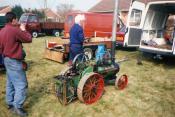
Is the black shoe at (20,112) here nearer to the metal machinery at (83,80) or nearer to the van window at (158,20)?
the metal machinery at (83,80)

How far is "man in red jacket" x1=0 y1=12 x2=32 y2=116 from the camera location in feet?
16.1

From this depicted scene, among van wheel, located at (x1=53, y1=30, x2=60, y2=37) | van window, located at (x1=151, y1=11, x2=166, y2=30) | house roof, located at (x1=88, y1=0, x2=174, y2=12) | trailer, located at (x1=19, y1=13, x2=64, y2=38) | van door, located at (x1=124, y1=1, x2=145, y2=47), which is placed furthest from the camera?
house roof, located at (x1=88, y1=0, x2=174, y2=12)

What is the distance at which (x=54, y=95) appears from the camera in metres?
6.46

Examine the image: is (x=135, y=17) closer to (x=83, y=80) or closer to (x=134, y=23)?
(x=134, y=23)

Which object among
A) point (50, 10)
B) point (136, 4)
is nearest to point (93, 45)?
point (136, 4)

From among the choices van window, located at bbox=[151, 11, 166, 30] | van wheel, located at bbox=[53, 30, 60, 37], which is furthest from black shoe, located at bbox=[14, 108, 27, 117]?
van wheel, located at bbox=[53, 30, 60, 37]

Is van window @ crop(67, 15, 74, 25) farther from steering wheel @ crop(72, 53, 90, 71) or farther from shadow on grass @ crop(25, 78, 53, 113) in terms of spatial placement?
steering wheel @ crop(72, 53, 90, 71)

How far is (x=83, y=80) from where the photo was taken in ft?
18.5

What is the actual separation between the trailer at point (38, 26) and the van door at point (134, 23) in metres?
11.1

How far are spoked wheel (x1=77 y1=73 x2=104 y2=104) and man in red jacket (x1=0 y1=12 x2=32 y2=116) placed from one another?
1261 millimetres

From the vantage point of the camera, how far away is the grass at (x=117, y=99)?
5629 millimetres

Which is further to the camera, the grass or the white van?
the white van

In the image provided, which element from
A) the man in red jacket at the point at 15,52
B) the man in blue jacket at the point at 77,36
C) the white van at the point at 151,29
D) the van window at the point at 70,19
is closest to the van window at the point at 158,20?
the white van at the point at 151,29

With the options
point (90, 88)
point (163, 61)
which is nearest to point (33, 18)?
point (163, 61)
